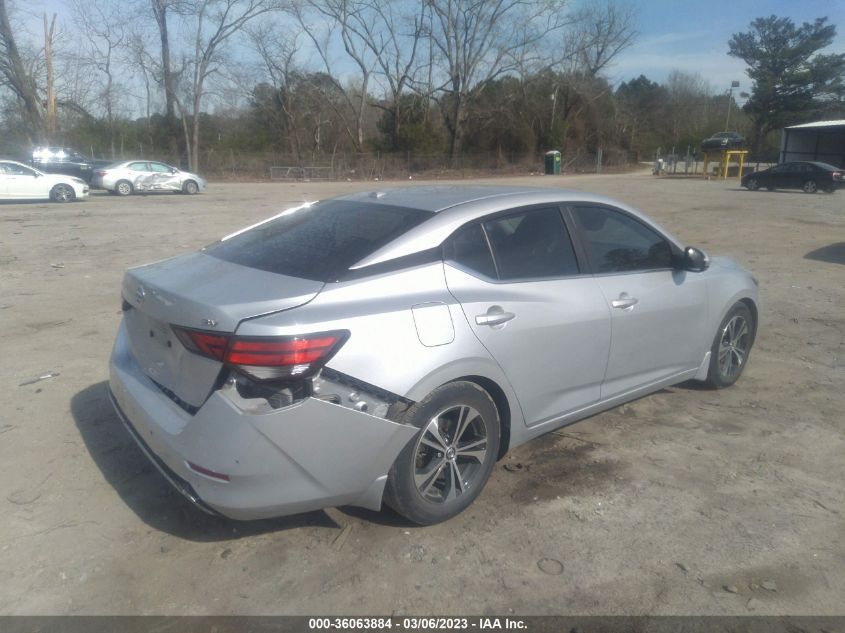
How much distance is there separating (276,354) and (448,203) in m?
1.47

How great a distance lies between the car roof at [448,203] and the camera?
11.3 feet

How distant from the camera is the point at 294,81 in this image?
186 feet

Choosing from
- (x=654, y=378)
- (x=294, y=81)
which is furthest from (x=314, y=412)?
(x=294, y=81)

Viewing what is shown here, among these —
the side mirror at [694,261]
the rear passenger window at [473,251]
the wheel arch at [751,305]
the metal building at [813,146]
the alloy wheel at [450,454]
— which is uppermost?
the metal building at [813,146]

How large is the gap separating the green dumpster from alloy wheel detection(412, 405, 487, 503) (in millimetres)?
51056

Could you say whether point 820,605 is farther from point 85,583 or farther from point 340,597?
point 85,583

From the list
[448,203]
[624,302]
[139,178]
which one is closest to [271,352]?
[448,203]

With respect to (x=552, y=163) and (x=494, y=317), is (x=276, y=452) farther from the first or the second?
(x=552, y=163)

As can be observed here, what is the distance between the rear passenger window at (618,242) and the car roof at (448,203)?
0.06 meters

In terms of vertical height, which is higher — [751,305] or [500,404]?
[751,305]

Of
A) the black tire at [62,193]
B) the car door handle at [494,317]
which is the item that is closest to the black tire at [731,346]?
the car door handle at [494,317]

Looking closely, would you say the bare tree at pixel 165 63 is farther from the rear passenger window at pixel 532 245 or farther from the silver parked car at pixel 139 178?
the rear passenger window at pixel 532 245

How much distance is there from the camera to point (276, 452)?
289cm

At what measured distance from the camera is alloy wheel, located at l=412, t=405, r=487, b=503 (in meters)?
3.37
